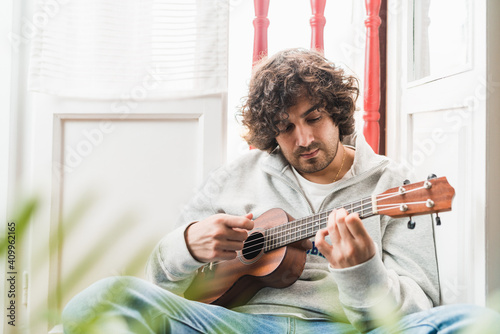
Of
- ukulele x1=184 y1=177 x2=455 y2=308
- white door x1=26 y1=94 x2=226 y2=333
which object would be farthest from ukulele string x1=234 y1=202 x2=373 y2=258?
white door x1=26 y1=94 x2=226 y2=333

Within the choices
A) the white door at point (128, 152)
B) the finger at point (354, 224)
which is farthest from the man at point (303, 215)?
the white door at point (128, 152)

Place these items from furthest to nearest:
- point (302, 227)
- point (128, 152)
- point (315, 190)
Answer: point (128, 152), point (315, 190), point (302, 227)

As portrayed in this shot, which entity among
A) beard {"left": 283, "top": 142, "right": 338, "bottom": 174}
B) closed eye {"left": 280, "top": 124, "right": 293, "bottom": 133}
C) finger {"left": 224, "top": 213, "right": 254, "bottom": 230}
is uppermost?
closed eye {"left": 280, "top": 124, "right": 293, "bottom": 133}

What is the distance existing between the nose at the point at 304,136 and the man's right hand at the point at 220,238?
10.0 inches

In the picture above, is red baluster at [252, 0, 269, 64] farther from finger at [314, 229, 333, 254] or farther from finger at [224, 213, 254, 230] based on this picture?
finger at [314, 229, 333, 254]

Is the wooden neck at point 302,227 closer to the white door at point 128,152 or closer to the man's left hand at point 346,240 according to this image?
the man's left hand at point 346,240

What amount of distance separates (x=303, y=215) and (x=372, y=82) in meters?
0.59

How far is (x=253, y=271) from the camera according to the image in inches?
46.1

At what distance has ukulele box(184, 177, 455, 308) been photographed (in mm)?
913

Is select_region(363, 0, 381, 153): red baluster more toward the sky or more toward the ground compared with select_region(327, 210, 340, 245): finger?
more toward the sky

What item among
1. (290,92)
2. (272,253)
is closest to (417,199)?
(272,253)

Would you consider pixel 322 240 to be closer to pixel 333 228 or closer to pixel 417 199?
pixel 333 228

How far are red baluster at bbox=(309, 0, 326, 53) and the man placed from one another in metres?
0.17

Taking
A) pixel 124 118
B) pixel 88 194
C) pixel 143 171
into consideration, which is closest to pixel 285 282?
pixel 143 171
